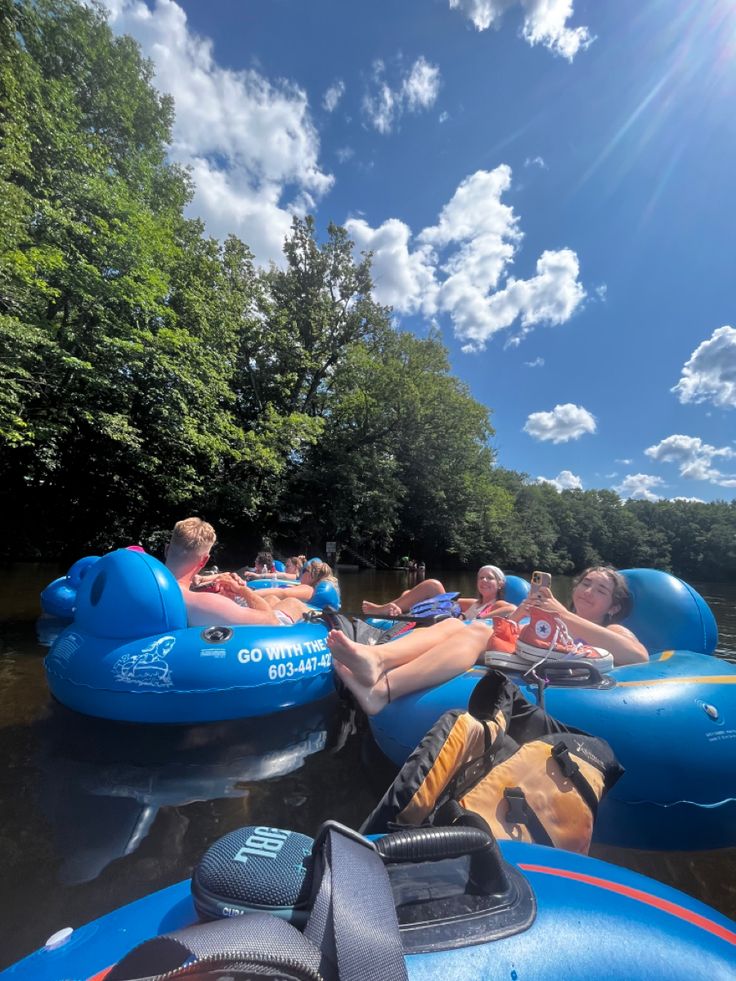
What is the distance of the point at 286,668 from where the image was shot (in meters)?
3.86

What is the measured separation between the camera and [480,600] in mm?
4844

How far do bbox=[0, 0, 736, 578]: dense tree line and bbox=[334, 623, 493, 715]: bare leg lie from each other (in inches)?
345

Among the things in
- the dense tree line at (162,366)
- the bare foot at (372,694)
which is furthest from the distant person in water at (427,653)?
the dense tree line at (162,366)

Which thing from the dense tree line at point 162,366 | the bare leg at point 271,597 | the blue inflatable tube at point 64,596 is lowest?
the blue inflatable tube at point 64,596

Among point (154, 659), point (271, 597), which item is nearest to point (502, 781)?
point (154, 659)

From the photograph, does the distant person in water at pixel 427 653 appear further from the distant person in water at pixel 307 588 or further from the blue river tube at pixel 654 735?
the distant person in water at pixel 307 588

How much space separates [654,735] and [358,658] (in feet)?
5.42

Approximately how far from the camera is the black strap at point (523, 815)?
63.4 inches

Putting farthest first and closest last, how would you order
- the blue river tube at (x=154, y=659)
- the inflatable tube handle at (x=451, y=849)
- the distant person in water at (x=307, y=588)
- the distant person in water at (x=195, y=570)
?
the distant person in water at (x=307, y=588), the distant person in water at (x=195, y=570), the blue river tube at (x=154, y=659), the inflatable tube handle at (x=451, y=849)

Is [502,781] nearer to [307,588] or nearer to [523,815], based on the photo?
[523,815]

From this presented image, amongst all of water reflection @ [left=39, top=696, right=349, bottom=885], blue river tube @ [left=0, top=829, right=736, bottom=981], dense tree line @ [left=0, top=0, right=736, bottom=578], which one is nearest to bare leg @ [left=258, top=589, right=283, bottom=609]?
water reflection @ [left=39, top=696, right=349, bottom=885]

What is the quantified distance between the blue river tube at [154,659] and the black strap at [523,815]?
2490 mm

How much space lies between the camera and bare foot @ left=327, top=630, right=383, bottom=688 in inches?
111

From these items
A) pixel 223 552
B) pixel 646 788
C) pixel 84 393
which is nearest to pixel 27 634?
pixel 84 393
